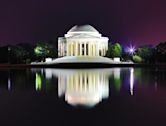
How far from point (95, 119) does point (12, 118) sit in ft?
9.83

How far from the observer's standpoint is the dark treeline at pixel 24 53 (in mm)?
85688

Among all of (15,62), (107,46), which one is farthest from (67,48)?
(15,62)

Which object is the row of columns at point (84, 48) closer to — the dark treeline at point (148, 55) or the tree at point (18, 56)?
the dark treeline at point (148, 55)

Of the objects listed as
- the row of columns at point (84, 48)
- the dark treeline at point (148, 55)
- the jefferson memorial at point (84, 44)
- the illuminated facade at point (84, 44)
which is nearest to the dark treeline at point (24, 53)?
the jefferson memorial at point (84, 44)

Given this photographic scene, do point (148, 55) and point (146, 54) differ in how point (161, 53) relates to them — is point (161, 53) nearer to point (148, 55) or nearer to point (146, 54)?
point (148, 55)

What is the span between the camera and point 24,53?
9300 cm

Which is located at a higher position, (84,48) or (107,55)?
(84,48)

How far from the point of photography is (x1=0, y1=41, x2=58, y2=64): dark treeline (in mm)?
85688

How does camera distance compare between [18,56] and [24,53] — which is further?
[24,53]

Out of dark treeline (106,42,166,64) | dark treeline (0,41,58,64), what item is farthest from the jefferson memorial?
dark treeline (106,42,166,64)

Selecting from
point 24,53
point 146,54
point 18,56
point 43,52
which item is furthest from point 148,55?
point 18,56

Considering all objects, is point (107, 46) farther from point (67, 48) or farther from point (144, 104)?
point (144, 104)

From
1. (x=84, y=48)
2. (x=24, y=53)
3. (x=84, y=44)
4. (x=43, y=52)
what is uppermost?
(x=84, y=44)

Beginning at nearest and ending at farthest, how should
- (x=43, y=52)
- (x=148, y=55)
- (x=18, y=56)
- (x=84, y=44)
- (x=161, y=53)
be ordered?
(x=148, y=55), (x=161, y=53), (x=18, y=56), (x=43, y=52), (x=84, y=44)
